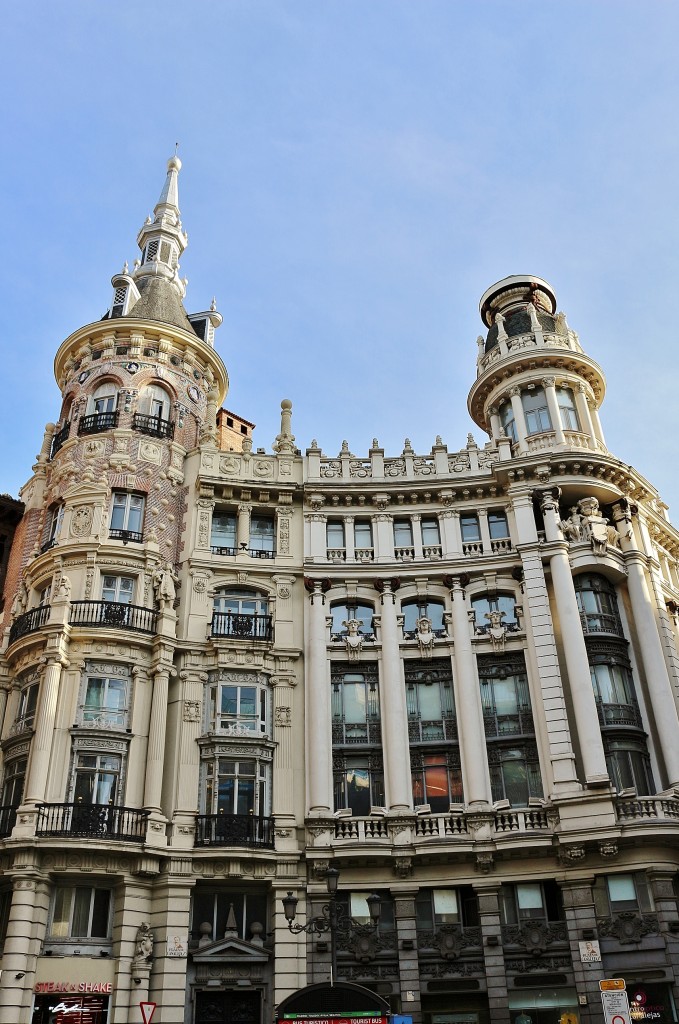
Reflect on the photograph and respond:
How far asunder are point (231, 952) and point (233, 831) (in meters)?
4.00

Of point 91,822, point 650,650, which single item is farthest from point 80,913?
point 650,650

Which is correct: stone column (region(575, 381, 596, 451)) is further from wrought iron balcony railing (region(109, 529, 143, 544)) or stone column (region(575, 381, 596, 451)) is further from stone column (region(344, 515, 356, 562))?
wrought iron balcony railing (region(109, 529, 143, 544))

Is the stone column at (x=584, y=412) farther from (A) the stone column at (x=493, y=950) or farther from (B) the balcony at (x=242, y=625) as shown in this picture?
(A) the stone column at (x=493, y=950)

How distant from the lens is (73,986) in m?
28.8

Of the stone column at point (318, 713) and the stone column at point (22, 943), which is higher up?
the stone column at point (318, 713)

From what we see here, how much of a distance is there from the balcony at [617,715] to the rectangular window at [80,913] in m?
19.5

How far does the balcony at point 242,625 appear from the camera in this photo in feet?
120

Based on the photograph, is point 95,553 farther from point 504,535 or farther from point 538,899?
point 538,899

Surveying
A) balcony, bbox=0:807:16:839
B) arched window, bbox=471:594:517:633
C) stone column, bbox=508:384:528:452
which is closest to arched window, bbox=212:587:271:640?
arched window, bbox=471:594:517:633

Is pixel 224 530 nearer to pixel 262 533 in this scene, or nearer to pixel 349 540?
pixel 262 533

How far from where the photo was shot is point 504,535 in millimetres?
39625

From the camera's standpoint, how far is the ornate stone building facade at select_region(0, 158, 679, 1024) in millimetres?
30281

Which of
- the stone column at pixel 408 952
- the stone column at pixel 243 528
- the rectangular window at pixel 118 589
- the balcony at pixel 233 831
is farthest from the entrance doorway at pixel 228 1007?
the stone column at pixel 243 528

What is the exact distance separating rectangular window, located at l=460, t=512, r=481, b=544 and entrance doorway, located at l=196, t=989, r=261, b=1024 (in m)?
20.1
